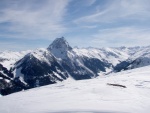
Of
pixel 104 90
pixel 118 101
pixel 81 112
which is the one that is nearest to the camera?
pixel 81 112

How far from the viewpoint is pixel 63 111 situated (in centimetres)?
1260

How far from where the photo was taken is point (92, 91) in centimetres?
1878

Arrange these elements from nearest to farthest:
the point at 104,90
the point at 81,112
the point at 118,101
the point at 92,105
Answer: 1. the point at 81,112
2. the point at 92,105
3. the point at 118,101
4. the point at 104,90

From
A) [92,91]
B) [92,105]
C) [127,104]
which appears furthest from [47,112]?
[92,91]

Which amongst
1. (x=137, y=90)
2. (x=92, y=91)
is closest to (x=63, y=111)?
(x=92, y=91)

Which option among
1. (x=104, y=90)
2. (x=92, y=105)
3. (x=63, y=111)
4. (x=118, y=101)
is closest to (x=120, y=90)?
(x=104, y=90)

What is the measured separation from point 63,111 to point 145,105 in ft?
15.0

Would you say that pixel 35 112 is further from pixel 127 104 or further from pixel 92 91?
pixel 92 91

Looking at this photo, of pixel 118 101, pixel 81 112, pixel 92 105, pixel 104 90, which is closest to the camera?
pixel 81 112

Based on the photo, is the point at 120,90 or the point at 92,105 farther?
the point at 120,90

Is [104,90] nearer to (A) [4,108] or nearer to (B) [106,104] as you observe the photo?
(B) [106,104]

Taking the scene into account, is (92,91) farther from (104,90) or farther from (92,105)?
(92,105)

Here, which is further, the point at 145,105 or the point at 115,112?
the point at 145,105

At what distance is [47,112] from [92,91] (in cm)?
674
